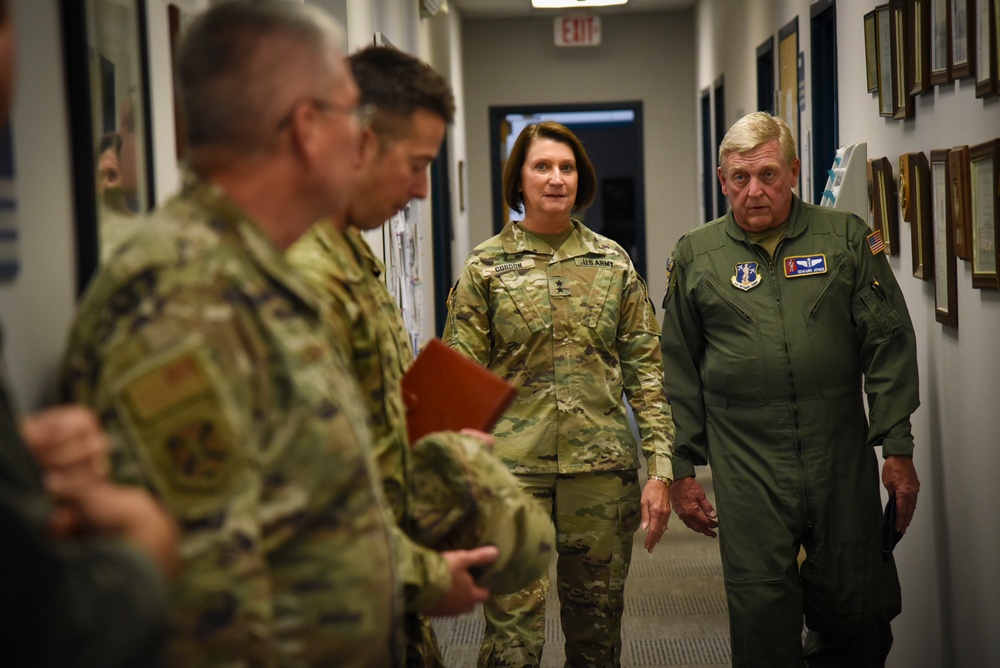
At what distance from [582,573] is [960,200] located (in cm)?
130

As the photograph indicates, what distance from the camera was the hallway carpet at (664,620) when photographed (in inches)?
151

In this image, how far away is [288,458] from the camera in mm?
1092

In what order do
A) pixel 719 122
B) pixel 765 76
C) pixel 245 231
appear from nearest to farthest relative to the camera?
pixel 245 231
pixel 765 76
pixel 719 122

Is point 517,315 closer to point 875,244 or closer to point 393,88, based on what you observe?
point 875,244

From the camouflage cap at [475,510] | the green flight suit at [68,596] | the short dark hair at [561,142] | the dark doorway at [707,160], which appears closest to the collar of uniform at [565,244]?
the short dark hair at [561,142]

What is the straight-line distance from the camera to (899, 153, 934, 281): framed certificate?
2975 millimetres

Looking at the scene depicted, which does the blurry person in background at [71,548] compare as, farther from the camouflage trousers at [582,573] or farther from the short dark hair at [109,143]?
the camouflage trousers at [582,573]

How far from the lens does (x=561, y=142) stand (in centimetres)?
311

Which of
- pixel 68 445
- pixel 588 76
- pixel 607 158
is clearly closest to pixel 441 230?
pixel 588 76

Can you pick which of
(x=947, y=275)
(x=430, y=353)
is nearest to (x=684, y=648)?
(x=947, y=275)

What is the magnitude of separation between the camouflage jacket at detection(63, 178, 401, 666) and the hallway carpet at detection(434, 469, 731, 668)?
276cm

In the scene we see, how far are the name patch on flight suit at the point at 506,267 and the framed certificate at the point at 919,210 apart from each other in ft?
3.45

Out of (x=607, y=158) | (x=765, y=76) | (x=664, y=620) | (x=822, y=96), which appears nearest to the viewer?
(x=664, y=620)

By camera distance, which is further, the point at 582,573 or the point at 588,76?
the point at 588,76
